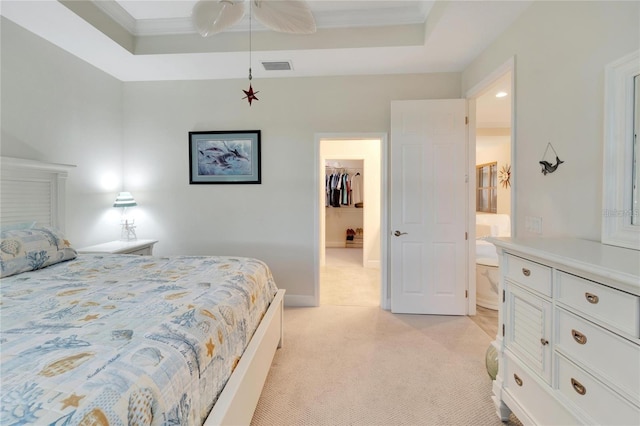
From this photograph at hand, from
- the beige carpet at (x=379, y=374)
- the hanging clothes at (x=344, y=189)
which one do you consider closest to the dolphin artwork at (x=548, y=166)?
the beige carpet at (x=379, y=374)

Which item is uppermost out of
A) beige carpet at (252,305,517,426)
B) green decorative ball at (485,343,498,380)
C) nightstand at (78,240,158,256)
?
nightstand at (78,240,158,256)

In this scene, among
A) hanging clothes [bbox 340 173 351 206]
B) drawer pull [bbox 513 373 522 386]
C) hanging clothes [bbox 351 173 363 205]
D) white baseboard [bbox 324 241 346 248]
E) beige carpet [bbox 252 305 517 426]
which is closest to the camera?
drawer pull [bbox 513 373 522 386]

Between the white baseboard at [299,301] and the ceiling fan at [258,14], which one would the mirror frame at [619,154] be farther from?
the white baseboard at [299,301]

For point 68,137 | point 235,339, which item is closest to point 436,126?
point 235,339

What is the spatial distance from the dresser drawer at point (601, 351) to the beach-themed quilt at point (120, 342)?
1.42m

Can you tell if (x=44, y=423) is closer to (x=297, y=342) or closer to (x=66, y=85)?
(x=297, y=342)

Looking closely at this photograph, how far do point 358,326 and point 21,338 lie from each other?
93.3 inches

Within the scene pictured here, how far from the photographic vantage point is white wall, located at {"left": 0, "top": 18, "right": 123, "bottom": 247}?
2.24 m

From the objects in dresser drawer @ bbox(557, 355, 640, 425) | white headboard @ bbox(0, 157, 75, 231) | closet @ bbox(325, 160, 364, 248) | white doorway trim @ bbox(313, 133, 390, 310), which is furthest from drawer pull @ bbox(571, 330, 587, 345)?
closet @ bbox(325, 160, 364, 248)

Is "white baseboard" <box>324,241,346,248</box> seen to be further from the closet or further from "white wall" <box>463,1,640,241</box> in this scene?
"white wall" <box>463,1,640,241</box>

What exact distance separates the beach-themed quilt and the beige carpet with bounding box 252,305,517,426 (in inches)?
23.0

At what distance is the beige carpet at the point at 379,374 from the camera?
164cm

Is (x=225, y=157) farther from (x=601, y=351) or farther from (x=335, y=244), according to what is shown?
(x=335, y=244)

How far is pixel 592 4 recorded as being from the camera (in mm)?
1451
